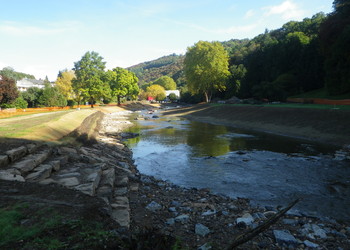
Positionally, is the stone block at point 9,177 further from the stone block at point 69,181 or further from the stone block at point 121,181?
the stone block at point 121,181

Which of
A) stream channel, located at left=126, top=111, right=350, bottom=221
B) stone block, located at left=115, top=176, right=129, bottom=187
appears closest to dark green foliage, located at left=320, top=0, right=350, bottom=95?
stream channel, located at left=126, top=111, right=350, bottom=221

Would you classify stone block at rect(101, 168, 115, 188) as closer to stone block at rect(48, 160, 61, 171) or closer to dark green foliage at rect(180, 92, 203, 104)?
stone block at rect(48, 160, 61, 171)

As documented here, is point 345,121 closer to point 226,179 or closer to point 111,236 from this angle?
point 226,179

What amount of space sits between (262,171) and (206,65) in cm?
6024

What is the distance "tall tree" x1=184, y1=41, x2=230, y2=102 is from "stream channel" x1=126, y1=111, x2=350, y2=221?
50.2m

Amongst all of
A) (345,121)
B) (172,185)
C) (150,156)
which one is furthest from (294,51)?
(172,185)

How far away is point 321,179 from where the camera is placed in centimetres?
1195

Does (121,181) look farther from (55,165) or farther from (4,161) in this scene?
(4,161)

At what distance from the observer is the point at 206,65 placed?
2771 inches

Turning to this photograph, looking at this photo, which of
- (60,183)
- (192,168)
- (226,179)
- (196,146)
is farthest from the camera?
(196,146)

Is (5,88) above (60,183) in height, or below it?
above

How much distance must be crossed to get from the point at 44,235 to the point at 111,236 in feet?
4.07

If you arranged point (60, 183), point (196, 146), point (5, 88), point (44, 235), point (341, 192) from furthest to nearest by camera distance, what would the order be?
point (5, 88), point (196, 146), point (341, 192), point (60, 183), point (44, 235)

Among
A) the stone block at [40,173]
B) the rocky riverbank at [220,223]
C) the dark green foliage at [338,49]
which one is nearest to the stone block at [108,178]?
the rocky riverbank at [220,223]
